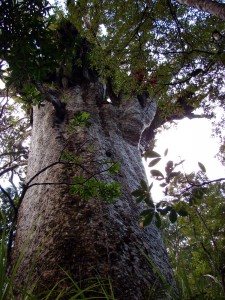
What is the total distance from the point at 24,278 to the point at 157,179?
106 centimetres

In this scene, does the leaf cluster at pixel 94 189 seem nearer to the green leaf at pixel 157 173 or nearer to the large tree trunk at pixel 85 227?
the large tree trunk at pixel 85 227

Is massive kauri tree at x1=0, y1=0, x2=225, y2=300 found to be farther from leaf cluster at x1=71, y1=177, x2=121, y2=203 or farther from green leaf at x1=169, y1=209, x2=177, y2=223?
green leaf at x1=169, y1=209, x2=177, y2=223

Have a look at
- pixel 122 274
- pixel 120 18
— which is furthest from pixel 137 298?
pixel 120 18

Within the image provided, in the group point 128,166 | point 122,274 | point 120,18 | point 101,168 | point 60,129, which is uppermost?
point 120,18

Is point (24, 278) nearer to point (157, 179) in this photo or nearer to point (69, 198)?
point (69, 198)

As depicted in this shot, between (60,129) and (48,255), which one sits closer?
(48,255)

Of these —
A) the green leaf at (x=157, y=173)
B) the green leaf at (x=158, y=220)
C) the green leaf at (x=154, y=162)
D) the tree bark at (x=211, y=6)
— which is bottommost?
the green leaf at (x=158, y=220)

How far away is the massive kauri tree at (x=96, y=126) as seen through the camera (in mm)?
1771

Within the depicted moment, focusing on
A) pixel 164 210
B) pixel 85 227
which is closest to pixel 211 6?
pixel 164 210

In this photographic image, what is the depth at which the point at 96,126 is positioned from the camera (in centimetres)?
344

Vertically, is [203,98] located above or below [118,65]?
below

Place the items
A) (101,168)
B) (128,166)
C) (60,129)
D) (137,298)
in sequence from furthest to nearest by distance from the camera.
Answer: (60,129)
(128,166)
(101,168)
(137,298)

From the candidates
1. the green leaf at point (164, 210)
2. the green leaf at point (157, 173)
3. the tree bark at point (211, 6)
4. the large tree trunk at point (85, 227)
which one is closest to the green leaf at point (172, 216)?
the green leaf at point (164, 210)

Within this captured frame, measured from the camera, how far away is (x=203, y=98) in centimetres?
341
